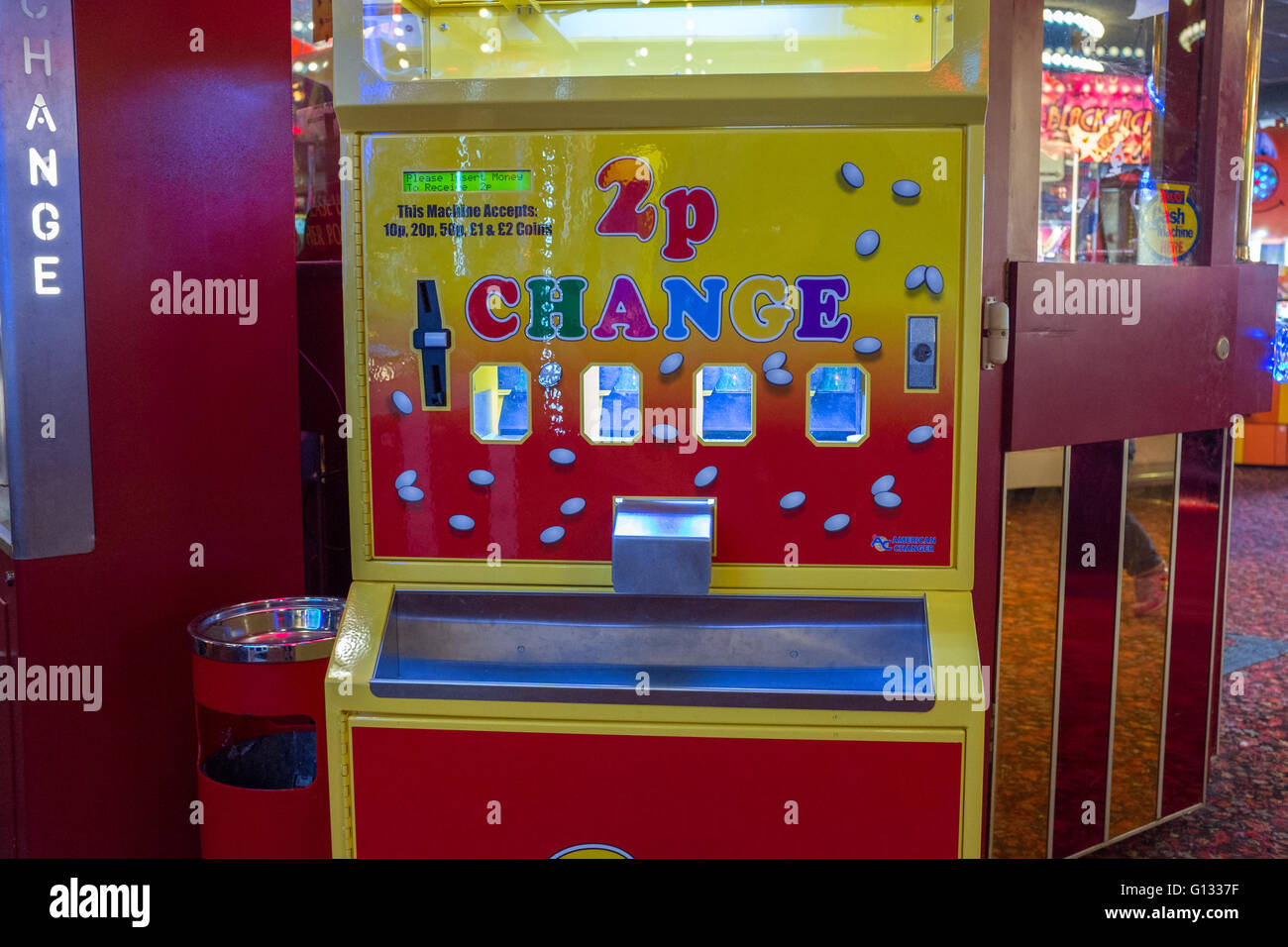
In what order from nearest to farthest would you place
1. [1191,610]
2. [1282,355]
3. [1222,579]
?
[1191,610]
[1222,579]
[1282,355]

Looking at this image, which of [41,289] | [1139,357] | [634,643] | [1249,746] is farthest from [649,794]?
[1249,746]

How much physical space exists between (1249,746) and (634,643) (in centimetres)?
285

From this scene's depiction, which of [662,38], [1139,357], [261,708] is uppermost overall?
[662,38]

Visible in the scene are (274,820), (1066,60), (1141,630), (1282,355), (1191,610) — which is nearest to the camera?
(274,820)

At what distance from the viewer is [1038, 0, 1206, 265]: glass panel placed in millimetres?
2514

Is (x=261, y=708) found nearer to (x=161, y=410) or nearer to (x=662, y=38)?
(x=161, y=410)

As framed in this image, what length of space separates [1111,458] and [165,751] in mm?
2264

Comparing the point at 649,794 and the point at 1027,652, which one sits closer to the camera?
the point at 649,794

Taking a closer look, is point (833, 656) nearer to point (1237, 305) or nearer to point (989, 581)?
point (989, 581)
